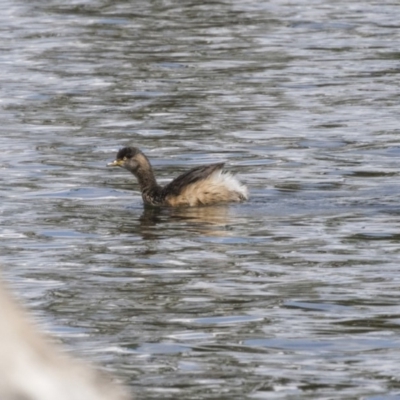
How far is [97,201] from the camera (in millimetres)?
13992

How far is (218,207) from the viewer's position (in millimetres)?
13828

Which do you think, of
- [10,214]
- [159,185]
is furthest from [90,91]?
[10,214]

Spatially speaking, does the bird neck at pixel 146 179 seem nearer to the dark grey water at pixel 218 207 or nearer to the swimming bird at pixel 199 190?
the swimming bird at pixel 199 190

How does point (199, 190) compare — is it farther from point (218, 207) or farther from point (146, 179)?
point (146, 179)

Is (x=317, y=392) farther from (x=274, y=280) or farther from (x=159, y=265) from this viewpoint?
(x=159, y=265)

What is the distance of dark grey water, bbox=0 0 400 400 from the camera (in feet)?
26.7

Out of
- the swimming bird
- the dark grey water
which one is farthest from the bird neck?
the dark grey water

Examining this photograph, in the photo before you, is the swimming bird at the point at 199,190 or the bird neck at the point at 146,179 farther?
the bird neck at the point at 146,179

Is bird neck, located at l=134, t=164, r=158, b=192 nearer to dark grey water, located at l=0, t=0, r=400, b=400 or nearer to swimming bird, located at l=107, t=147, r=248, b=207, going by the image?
swimming bird, located at l=107, t=147, r=248, b=207

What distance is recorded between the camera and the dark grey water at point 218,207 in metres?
8.14

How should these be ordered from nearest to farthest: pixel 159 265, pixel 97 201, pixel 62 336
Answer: pixel 62 336 → pixel 159 265 → pixel 97 201

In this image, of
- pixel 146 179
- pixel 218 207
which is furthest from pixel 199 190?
pixel 146 179

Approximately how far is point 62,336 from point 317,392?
1.88m

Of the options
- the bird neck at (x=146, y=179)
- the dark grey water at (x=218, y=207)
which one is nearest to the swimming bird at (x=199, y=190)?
the bird neck at (x=146, y=179)
